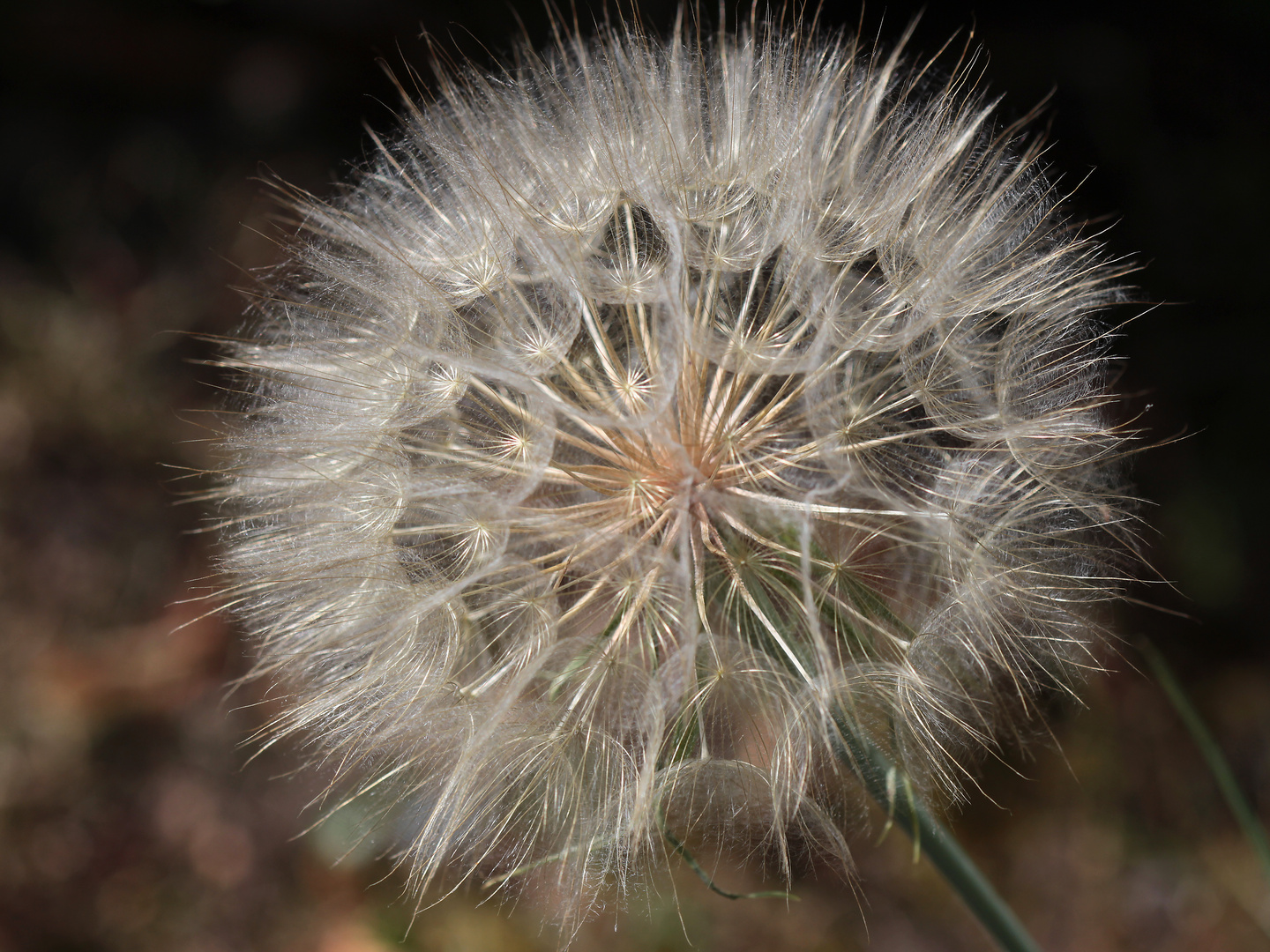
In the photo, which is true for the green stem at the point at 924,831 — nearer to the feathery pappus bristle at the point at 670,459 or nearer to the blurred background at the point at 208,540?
the feathery pappus bristle at the point at 670,459

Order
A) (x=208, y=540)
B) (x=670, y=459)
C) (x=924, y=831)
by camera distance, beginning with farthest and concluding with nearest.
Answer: (x=208, y=540) → (x=670, y=459) → (x=924, y=831)

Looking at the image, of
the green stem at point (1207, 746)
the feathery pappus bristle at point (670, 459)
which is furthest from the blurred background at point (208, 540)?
the feathery pappus bristle at point (670, 459)

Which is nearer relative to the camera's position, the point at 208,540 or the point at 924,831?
the point at 924,831

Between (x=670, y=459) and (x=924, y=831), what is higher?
(x=670, y=459)

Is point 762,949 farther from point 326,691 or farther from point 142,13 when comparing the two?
point 142,13

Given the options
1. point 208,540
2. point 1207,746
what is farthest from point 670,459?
point 208,540

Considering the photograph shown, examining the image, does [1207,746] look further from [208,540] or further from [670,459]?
[208,540]

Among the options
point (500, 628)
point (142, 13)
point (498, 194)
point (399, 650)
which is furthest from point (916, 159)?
point (142, 13)
